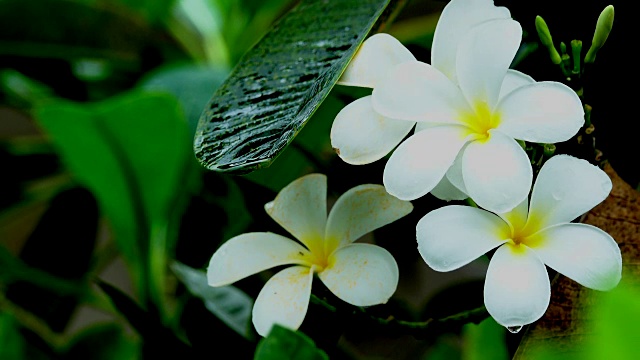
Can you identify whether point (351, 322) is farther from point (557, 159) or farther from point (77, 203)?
point (77, 203)

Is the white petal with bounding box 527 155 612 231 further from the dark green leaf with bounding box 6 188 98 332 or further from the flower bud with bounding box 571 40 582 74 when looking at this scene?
the dark green leaf with bounding box 6 188 98 332

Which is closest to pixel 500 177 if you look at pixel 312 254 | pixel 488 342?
pixel 312 254

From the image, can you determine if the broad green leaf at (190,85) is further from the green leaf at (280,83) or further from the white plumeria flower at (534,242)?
the white plumeria flower at (534,242)

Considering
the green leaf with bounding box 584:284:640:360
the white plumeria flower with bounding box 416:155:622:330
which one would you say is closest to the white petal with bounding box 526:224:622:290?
the white plumeria flower with bounding box 416:155:622:330

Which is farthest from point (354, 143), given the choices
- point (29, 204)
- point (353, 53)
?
point (29, 204)

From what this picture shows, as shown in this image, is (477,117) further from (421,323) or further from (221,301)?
(221,301)
